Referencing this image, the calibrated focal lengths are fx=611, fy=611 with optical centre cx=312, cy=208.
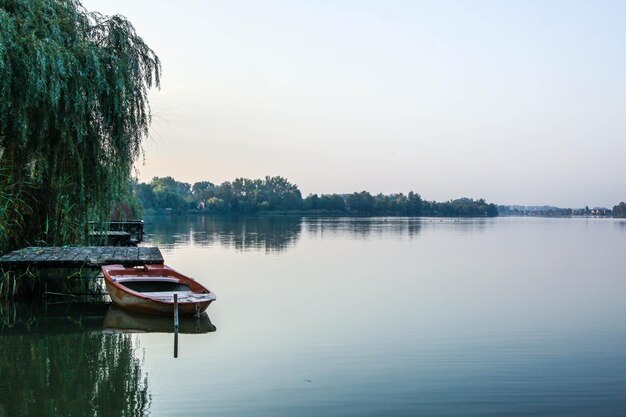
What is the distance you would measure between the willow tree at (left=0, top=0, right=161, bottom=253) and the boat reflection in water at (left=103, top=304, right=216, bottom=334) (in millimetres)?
2943

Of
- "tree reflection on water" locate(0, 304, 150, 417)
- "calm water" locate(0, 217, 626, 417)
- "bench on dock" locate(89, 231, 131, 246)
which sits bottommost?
"calm water" locate(0, 217, 626, 417)

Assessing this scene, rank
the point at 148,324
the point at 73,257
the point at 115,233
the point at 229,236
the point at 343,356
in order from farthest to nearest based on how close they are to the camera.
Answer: the point at 229,236
the point at 115,233
the point at 73,257
the point at 148,324
the point at 343,356

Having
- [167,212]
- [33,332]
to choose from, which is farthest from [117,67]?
[167,212]

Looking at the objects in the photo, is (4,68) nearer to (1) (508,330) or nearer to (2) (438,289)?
(1) (508,330)

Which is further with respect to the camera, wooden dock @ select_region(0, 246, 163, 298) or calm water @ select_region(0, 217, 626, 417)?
wooden dock @ select_region(0, 246, 163, 298)

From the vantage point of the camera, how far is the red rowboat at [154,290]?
11.1m

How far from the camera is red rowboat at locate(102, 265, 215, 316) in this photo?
439 inches

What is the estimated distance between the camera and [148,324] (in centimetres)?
1112

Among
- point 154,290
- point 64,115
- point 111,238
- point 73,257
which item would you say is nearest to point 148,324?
point 154,290

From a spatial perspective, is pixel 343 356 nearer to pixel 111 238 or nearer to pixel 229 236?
pixel 111 238

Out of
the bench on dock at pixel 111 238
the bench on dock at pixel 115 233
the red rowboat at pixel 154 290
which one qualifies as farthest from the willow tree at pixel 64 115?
the red rowboat at pixel 154 290

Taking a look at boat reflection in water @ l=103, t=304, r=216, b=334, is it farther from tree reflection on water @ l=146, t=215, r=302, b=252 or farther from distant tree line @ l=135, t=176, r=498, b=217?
distant tree line @ l=135, t=176, r=498, b=217

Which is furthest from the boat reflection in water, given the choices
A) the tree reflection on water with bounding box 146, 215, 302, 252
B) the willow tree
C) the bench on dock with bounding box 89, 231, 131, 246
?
the tree reflection on water with bounding box 146, 215, 302, 252

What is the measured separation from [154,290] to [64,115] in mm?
4050
